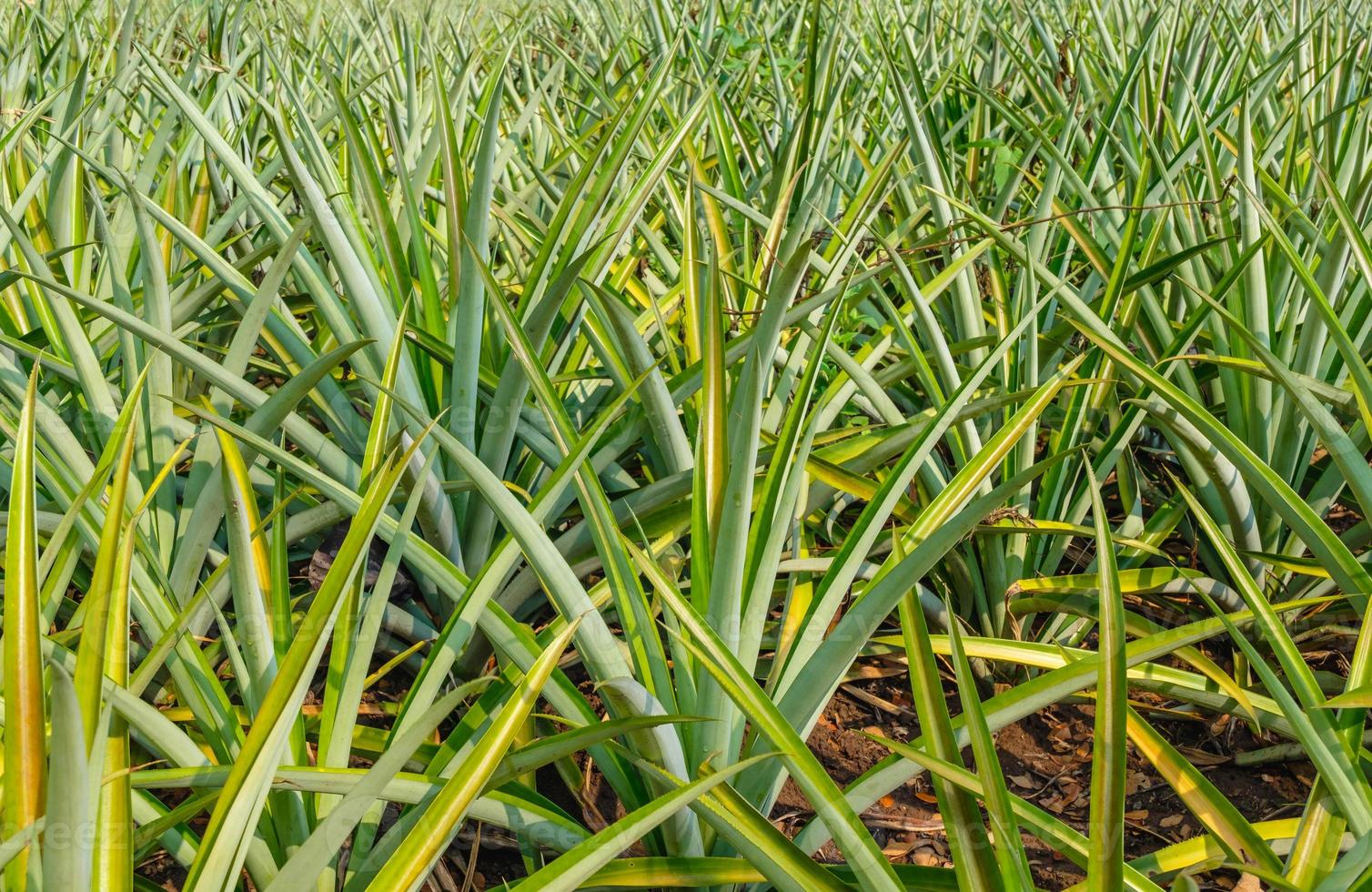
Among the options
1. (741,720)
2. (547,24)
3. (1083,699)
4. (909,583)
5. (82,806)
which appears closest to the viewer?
(82,806)

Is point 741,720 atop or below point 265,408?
below

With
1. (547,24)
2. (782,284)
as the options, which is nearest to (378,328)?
(782,284)

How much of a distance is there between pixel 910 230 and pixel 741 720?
90 centimetres

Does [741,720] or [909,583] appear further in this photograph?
[741,720]

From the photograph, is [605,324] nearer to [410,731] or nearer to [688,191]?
[688,191]

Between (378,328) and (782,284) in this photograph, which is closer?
(782,284)

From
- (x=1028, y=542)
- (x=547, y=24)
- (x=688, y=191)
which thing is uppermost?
(x=547, y=24)

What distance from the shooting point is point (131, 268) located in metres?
1.49

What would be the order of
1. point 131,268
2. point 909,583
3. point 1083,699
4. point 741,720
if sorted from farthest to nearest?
point 131,268 → point 1083,699 → point 741,720 → point 909,583

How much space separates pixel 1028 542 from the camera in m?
1.15

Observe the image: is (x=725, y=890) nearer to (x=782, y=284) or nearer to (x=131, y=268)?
(x=782, y=284)

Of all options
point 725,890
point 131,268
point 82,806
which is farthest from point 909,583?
point 131,268

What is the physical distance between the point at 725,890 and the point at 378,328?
659 mm

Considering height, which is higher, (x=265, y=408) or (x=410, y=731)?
(x=265, y=408)
